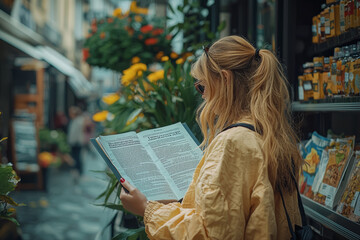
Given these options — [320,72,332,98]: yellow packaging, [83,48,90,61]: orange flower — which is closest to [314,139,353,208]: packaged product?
[320,72,332,98]: yellow packaging

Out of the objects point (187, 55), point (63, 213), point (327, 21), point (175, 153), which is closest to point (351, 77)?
point (327, 21)

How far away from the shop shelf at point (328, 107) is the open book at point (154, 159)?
76 cm

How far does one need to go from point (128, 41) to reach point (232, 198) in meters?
3.38

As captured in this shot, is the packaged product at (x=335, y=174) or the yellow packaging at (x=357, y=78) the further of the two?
the packaged product at (x=335, y=174)

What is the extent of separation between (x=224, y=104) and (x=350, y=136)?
3.63 feet

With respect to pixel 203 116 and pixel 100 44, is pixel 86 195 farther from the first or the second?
pixel 203 116

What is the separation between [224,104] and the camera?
144 cm

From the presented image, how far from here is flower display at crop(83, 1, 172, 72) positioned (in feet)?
14.4

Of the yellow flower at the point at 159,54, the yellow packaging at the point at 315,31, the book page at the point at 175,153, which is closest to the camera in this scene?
the book page at the point at 175,153

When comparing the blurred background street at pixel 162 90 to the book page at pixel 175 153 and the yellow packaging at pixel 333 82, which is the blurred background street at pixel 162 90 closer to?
the yellow packaging at pixel 333 82

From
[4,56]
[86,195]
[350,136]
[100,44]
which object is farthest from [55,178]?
[350,136]

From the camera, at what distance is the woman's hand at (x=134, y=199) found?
4.79ft

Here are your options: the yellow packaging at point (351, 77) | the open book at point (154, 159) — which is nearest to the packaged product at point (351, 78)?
the yellow packaging at point (351, 77)

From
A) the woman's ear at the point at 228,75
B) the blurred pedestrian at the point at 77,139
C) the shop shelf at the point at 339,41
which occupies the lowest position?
the blurred pedestrian at the point at 77,139
